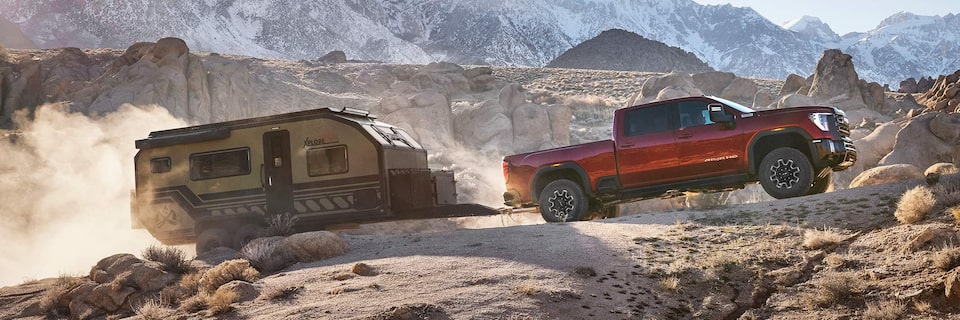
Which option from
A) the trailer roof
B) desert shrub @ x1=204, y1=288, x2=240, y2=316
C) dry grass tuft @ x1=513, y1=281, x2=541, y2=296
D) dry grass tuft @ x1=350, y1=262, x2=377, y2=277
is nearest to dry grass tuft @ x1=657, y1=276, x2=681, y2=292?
dry grass tuft @ x1=513, y1=281, x2=541, y2=296

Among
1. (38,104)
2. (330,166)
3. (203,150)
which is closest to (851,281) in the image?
(330,166)

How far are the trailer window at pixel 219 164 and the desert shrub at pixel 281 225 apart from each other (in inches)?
53.0

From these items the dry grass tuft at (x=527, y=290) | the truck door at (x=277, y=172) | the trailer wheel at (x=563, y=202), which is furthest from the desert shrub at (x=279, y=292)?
the truck door at (x=277, y=172)

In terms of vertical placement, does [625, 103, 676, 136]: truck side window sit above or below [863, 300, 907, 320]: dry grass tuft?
above

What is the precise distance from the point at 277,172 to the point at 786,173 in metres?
9.98

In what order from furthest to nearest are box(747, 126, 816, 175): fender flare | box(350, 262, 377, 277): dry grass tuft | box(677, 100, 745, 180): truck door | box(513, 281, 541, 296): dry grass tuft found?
box(677, 100, 745, 180): truck door
box(747, 126, 816, 175): fender flare
box(350, 262, 377, 277): dry grass tuft
box(513, 281, 541, 296): dry grass tuft

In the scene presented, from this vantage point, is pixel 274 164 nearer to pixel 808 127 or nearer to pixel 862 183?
pixel 808 127

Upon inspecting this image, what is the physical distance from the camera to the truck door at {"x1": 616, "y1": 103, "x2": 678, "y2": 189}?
567 inches

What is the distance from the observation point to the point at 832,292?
30.3ft

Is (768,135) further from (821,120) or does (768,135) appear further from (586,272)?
(586,272)

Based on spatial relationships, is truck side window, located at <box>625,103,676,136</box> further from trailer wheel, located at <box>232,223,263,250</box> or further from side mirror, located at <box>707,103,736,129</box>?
trailer wheel, located at <box>232,223,263,250</box>

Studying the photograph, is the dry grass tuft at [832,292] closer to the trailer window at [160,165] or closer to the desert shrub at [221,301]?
the desert shrub at [221,301]

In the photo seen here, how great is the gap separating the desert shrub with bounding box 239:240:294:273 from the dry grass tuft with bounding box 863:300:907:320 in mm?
8458

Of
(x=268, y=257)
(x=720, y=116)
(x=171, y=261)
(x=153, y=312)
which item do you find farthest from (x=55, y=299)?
(x=720, y=116)
